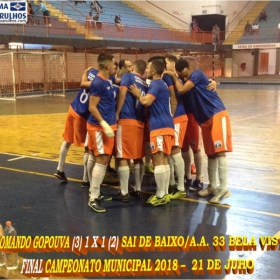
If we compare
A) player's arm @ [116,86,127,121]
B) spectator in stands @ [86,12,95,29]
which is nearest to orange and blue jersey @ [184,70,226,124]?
player's arm @ [116,86,127,121]

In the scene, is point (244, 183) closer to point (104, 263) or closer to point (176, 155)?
point (176, 155)

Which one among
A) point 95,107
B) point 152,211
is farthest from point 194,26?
point 152,211

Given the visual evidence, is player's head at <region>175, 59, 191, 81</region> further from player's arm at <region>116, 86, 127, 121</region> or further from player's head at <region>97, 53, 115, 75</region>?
player's head at <region>97, 53, 115, 75</region>

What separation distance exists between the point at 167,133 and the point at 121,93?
0.75m

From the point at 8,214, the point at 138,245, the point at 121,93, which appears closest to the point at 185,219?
the point at 138,245

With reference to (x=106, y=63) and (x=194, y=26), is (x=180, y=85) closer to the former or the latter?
(x=106, y=63)

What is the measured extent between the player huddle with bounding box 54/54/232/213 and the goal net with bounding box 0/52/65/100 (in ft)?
53.0

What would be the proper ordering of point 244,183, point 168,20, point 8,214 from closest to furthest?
1. point 8,214
2. point 244,183
3. point 168,20

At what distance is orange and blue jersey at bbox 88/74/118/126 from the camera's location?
472 centimetres

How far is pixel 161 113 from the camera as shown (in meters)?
5.02

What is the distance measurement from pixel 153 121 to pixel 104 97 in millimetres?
686

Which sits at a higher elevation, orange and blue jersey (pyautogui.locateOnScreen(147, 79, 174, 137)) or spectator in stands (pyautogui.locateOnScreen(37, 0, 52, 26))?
spectator in stands (pyautogui.locateOnScreen(37, 0, 52, 26))

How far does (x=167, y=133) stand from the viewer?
498 cm

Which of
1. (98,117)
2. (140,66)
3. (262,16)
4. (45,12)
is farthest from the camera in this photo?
(262,16)
